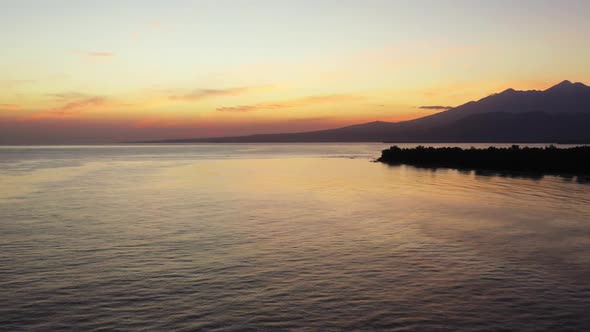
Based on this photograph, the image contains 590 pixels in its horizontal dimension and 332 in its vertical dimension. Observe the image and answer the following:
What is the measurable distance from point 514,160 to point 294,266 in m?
62.5

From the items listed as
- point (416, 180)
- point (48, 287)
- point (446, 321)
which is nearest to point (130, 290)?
point (48, 287)

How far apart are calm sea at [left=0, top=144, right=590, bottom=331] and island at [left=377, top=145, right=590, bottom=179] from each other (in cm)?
3636

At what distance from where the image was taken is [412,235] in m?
22.0

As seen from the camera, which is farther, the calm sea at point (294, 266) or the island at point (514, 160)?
the island at point (514, 160)

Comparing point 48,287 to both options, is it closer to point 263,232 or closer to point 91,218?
point 263,232

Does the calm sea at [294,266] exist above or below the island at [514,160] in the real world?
below

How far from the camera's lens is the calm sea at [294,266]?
11.5 meters

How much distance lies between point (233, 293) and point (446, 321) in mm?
5611

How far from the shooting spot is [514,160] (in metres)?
69.8

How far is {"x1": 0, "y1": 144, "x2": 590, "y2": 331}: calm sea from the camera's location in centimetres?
1148

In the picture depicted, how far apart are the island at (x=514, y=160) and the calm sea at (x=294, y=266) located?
3636cm

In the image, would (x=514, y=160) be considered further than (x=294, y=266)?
Yes

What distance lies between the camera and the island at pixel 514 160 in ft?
208

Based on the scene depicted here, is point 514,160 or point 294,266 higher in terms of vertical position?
point 514,160
